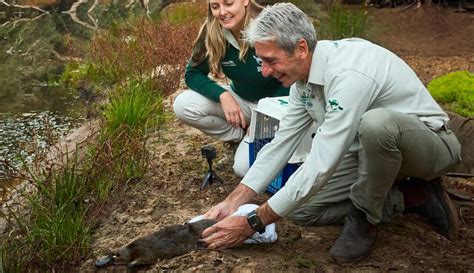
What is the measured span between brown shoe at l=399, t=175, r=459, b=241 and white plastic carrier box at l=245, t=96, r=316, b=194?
21.2 inches

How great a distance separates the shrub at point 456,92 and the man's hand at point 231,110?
1.82 m

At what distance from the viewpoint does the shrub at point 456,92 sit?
16.9 feet

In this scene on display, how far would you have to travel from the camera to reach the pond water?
22.4 ft

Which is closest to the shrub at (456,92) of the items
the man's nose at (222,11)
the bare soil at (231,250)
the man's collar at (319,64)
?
the bare soil at (231,250)

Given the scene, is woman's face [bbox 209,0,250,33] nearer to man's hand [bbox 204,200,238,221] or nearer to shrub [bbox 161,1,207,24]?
man's hand [bbox 204,200,238,221]

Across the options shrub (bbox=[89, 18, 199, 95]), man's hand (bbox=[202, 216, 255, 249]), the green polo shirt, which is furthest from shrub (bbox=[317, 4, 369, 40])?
man's hand (bbox=[202, 216, 255, 249])

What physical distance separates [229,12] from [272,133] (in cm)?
69

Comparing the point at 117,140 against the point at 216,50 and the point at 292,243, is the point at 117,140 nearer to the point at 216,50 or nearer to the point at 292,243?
the point at 216,50

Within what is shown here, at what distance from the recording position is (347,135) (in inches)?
107

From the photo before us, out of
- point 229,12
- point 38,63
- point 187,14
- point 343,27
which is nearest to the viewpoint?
point 229,12

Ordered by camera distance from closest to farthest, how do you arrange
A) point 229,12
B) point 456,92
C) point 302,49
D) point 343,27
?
point 302,49
point 229,12
point 456,92
point 343,27

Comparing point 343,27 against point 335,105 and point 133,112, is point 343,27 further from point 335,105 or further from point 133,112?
point 335,105

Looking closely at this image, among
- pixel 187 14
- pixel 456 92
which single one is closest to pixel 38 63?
pixel 187 14

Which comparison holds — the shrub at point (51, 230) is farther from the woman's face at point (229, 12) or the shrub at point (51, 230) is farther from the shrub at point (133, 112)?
the woman's face at point (229, 12)
